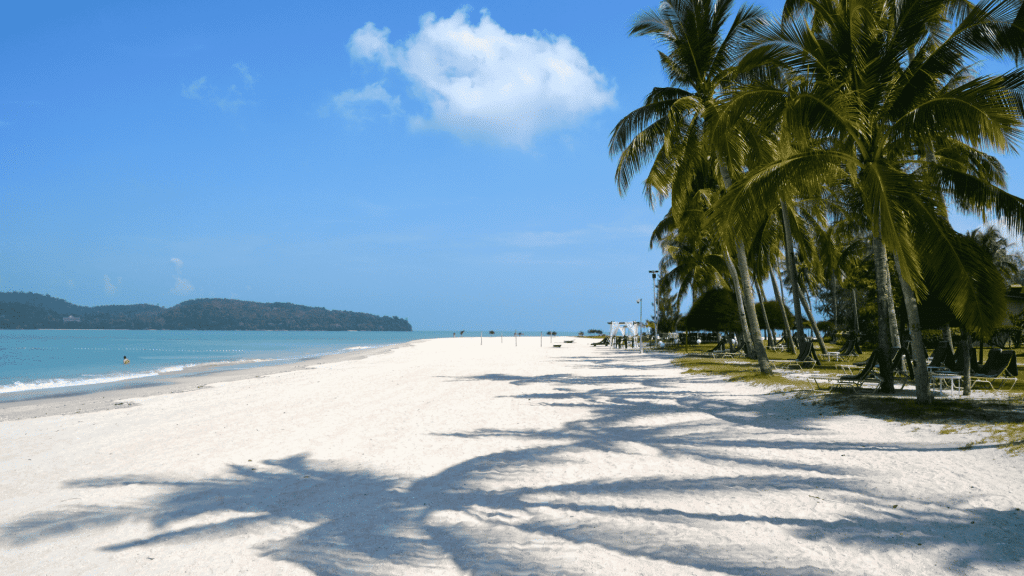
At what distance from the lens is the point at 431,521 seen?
4.21m

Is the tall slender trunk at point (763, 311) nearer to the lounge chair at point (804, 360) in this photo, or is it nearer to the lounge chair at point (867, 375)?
the lounge chair at point (804, 360)

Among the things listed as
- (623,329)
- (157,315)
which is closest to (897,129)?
(623,329)

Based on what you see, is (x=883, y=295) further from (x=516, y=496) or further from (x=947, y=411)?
(x=516, y=496)

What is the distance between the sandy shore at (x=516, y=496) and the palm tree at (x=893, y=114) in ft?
7.51

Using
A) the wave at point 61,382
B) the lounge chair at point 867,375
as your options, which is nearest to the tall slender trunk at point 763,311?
the lounge chair at point 867,375

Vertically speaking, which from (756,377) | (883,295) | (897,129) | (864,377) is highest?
(897,129)

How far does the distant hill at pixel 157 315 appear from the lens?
132000 millimetres

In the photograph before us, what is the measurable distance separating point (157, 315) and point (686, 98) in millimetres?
165626

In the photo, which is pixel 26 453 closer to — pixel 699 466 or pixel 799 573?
pixel 699 466

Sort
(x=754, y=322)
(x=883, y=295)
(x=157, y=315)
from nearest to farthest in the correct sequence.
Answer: (x=883, y=295)
(x=754, y=322)
(x=157, y=315)

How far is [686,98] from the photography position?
43.5 feet

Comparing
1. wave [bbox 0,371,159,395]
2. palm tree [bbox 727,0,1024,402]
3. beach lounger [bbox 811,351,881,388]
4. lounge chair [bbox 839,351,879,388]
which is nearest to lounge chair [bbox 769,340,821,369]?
beach lounger [bbox 811,351,881,388]

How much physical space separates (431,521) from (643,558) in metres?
1.62

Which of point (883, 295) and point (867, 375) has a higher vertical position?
point (883, 295)
